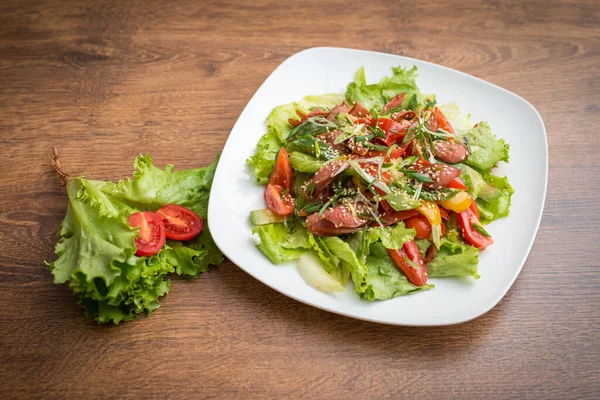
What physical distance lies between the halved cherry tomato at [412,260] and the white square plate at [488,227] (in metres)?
0.09

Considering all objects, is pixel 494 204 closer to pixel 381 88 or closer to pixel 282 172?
pixel 381 88

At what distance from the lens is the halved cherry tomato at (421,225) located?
320cm

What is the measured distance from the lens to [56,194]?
3723 mm

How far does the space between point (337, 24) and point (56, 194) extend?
9.03 feet

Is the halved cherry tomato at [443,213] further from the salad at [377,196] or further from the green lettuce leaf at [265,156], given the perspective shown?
Answer: the green lettuce leaf at [265,156]

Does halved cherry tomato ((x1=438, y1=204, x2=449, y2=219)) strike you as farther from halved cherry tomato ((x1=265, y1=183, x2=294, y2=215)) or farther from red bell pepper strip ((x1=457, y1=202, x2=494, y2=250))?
halved cherry tomato ((x1=265, y1=183, x2=294, y2=215))

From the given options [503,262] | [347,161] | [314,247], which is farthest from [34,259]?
[503,262]

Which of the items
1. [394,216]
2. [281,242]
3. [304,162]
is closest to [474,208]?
[394,216]

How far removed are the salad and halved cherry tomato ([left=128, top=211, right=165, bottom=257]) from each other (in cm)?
57

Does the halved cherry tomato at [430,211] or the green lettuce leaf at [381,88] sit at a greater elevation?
the green lettuce leaf at [381,88]

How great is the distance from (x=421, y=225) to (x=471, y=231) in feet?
1.03

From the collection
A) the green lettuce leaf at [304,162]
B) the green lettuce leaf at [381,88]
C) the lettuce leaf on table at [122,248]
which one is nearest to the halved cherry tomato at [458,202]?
the green lettuce leaf at [304,162]

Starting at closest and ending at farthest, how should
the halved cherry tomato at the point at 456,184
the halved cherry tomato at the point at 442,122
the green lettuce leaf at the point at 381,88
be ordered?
the halved cherry tomato at the point at 456,184 → the halved cherry tomato at the point at 442,122 → the green lettuce leaf at the point at 381,88

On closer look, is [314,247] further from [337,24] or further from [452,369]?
[337,24]
